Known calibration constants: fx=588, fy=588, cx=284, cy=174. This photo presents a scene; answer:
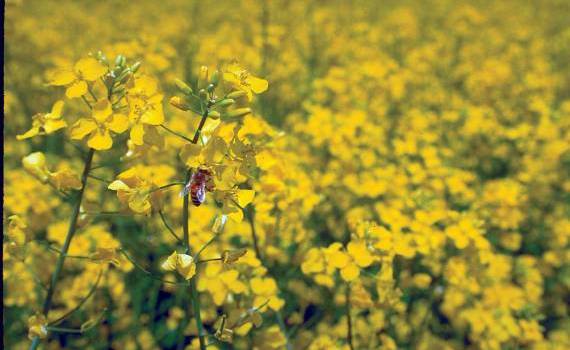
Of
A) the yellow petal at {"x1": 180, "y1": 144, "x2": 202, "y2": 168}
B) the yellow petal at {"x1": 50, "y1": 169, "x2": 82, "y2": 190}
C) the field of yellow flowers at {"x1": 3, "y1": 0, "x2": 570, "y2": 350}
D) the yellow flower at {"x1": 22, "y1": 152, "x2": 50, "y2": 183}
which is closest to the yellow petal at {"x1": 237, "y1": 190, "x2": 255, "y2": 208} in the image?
the field of yellow flowers at {"x1": 3, "y1": 0, "x2": 570, "y2": 350}

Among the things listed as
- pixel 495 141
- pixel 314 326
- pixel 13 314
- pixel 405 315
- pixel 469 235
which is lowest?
pixel 13 314

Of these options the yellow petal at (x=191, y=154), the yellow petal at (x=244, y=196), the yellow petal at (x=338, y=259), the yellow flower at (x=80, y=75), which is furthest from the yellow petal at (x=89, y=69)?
the yellow petal at (x=338, y=259)

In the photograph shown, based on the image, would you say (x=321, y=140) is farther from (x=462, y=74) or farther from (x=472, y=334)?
(x=462, y=74)

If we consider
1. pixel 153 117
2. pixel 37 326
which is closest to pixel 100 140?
pixel 153 117

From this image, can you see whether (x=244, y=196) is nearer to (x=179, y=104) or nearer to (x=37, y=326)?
(x=179, y=104)

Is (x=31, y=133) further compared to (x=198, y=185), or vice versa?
(x=31, y=133)

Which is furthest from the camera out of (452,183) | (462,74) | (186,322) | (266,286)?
(462,74)

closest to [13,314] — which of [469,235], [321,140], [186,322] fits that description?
[186,322]
